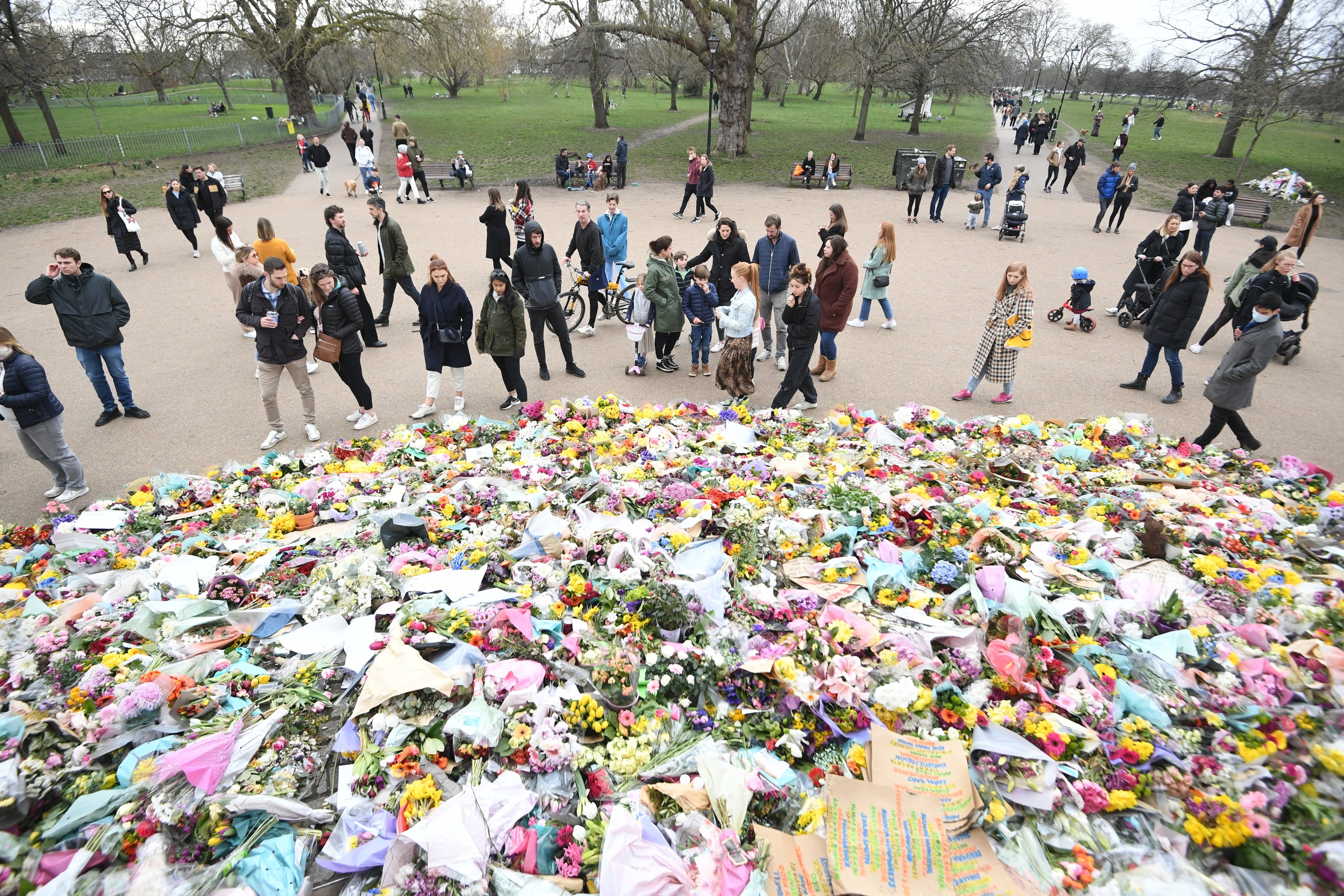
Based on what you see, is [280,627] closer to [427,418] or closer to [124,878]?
[124,878]

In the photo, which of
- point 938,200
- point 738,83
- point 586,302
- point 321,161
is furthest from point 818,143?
point 586,302

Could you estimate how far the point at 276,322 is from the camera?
5.98 metres

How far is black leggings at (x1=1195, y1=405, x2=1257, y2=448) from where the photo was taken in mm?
5977

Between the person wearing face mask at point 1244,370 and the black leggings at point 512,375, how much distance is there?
6.26m

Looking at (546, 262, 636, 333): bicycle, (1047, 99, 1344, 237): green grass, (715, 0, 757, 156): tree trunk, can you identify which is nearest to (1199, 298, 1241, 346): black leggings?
(546, 262, 636, 333): bicycle

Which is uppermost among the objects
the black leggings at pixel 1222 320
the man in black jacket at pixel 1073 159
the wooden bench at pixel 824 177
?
the man in black jacket at pixel 1073 159

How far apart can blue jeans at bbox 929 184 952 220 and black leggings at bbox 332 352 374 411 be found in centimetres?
1382

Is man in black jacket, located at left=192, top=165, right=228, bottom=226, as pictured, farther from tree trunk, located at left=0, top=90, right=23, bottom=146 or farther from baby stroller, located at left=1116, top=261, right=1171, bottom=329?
tree trunk, located at left=0, top=90, right=23, bottom=146

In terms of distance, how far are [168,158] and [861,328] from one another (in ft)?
80.7

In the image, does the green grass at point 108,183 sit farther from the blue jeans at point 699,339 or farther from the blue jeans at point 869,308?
the blue jeans at point 869,308

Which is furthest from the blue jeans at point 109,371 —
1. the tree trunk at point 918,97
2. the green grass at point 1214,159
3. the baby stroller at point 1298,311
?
the tree trunk at point 918,97

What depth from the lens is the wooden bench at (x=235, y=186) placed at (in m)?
17.5

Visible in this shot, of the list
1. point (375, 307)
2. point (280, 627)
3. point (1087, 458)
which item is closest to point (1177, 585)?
point (1087, 458)

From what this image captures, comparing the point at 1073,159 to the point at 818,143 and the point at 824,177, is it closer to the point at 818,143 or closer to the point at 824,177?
the point at 824,177
